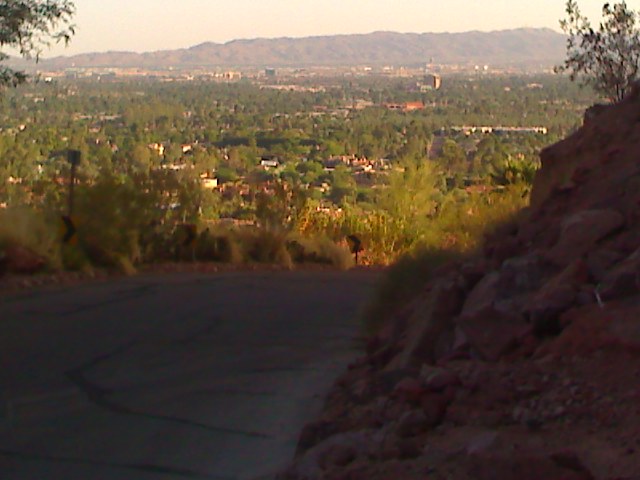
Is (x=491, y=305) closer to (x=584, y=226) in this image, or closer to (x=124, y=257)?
(x=584, y=226)

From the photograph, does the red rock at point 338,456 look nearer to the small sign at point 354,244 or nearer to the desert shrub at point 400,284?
the desert shrub at point 400,284

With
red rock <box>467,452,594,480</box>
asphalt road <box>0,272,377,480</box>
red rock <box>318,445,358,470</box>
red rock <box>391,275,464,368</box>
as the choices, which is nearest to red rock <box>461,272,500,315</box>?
red rock <box>391,275,464,368</box>

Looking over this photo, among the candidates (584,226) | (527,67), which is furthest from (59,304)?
(527,67)

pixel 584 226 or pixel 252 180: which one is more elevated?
pixel 584 226

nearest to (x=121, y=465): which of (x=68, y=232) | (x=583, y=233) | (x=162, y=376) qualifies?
(x=162, y=376)

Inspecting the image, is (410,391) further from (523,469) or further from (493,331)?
(523,469)

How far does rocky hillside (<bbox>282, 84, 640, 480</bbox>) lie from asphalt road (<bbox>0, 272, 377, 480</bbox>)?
685mm

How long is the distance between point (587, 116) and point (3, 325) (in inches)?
294

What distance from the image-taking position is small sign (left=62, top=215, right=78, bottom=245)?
21575 mm

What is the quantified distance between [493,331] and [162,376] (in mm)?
4477

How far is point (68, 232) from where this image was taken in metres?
21.6

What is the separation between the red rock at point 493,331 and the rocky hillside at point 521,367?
0.03 feet

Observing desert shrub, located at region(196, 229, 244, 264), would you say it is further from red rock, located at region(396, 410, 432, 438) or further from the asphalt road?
red rock, located at region(396, 410, 432, 438)

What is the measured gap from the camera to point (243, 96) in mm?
137125
